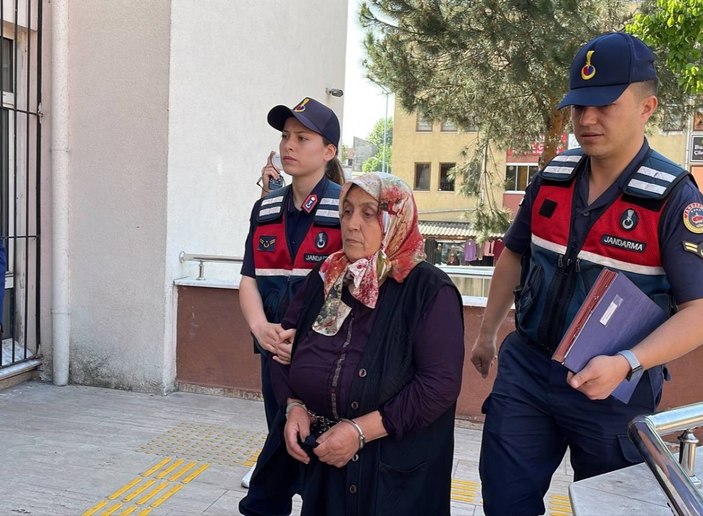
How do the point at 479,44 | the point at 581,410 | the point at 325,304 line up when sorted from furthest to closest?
the point at 479,44 < the point at 325,304 < the point at 581,410

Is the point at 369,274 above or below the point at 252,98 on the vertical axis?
below

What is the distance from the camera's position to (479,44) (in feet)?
39.9

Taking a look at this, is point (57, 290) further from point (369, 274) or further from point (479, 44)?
point (479, 44)

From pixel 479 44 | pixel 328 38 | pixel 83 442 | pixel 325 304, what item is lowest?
pixel 83 442

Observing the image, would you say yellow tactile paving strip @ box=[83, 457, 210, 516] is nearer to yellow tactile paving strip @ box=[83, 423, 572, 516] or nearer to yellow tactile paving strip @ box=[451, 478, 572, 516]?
yellow tactile paving strip @ box=[83, 423, 572, 516]

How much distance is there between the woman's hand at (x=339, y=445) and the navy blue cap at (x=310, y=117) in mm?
1270

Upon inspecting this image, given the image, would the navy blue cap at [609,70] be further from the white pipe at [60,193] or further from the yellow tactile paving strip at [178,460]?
the white pipe at [60,193]

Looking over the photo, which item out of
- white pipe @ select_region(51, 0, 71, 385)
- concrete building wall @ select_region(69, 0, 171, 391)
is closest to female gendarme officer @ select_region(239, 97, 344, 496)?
concrete building wall @ select_region(69, 0, 171, 391)

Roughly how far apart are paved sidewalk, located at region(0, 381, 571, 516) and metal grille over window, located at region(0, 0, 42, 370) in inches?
17.8

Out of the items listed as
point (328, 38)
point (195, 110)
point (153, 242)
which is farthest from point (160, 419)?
point (328, 38)

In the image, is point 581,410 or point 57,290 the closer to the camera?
point 581,410

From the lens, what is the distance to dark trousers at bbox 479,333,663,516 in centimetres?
212

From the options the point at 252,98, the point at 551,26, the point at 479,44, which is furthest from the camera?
the point at 479,44

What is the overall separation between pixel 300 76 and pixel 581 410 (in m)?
6.43
